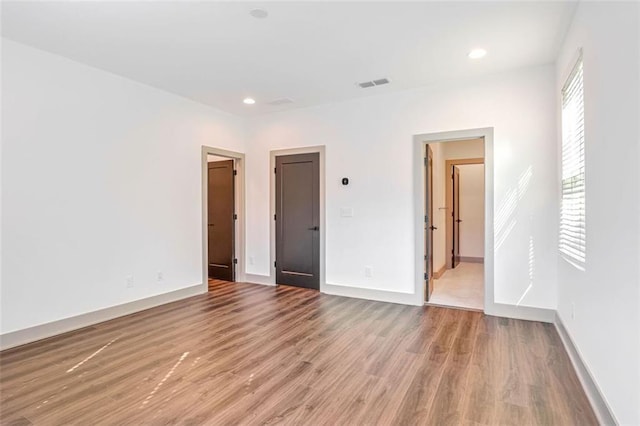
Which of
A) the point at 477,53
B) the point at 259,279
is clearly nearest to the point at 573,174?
the point at 477,53

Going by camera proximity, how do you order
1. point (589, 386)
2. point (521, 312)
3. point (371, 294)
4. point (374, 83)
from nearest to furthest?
point (589, 386) < point (521, 312) < point (374, 83) < point (371, 294)

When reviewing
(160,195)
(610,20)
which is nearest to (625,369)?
(610,20)

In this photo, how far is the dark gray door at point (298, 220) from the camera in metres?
5.47

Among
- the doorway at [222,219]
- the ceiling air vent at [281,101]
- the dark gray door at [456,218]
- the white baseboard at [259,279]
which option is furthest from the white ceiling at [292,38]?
the dark gray door at [456,218]

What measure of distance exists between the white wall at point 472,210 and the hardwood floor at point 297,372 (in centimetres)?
470

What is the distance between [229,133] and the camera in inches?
227

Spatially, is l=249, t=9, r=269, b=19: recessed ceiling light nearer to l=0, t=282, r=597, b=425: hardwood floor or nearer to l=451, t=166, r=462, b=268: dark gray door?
l=0, t=282, r=597, b=425: hardwood floor

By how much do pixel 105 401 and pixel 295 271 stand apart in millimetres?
3516

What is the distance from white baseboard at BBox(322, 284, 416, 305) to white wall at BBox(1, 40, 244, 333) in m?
2.07

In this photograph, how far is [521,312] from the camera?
402 cm

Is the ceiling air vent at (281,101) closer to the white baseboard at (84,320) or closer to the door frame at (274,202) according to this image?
the door frame at (274,202)

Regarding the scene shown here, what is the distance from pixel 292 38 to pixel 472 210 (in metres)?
6.79

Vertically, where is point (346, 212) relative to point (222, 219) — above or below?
above

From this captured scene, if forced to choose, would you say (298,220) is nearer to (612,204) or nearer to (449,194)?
(449,194)
